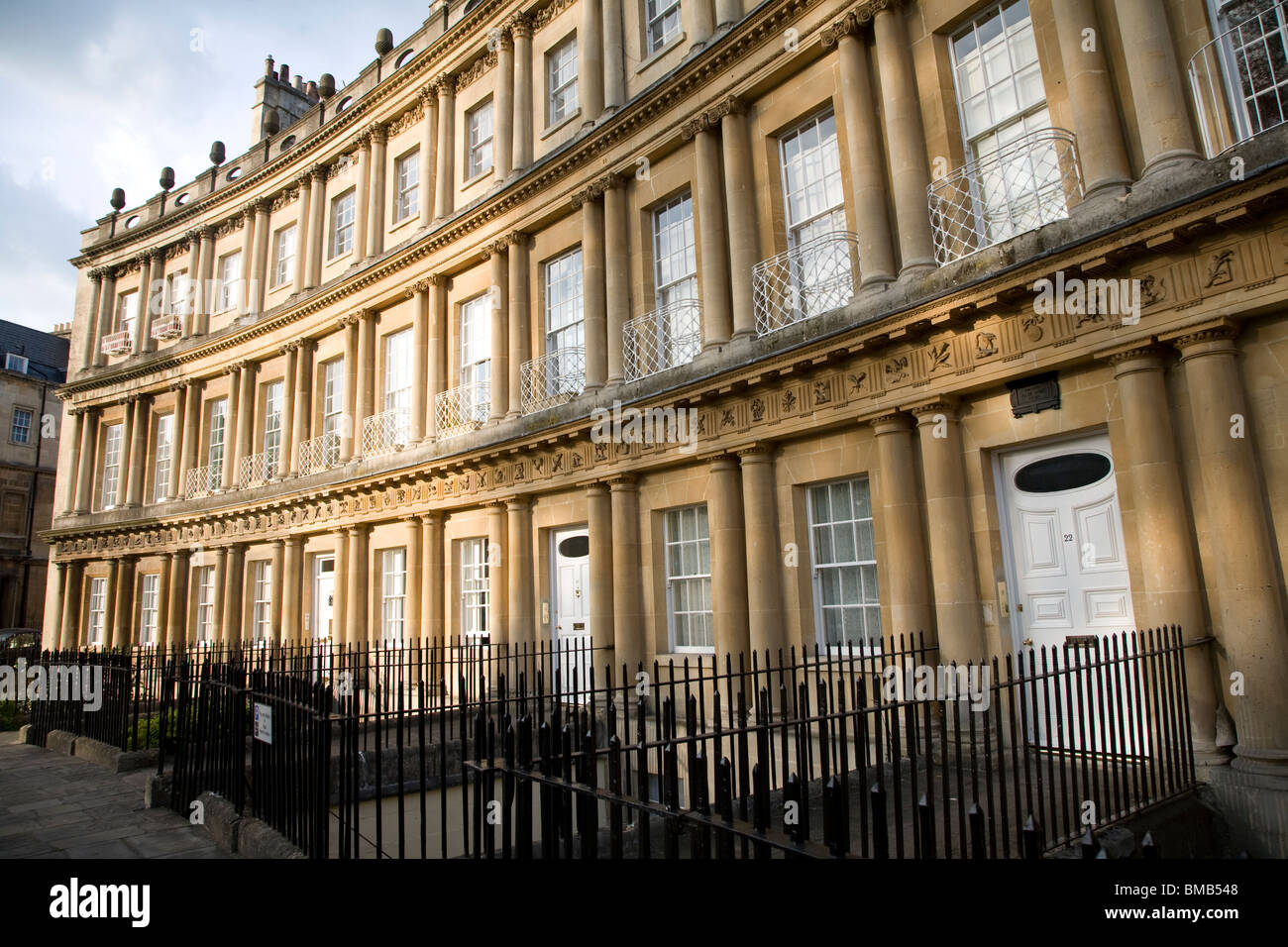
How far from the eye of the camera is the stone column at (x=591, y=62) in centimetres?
1411

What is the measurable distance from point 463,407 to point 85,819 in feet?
33.6

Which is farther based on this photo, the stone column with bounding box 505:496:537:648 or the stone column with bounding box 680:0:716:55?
the stone column with bounding box 505:496:537:648

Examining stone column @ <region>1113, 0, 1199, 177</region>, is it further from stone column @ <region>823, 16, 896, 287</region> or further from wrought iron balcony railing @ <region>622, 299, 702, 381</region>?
wrought iron balcony railing @ <region>622, 299, 702, 381</region>

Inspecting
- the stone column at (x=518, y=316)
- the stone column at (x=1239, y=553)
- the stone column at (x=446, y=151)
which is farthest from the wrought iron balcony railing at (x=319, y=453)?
the stone column at (x=1239, y=553)

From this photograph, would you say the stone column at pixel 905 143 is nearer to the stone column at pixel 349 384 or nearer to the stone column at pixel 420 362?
the stone column at pixel 420 362

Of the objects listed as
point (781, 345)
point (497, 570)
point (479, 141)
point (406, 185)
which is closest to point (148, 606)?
point (406, 185)

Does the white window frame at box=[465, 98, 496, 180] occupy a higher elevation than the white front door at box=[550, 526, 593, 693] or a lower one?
higher

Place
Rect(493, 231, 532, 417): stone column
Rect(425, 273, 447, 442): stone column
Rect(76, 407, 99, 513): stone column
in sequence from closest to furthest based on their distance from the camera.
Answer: Rect(493, 231, 532, 417): stone column, Rect(425, 273, 447, 442): stone column, Rect(76, 407, 99, 513): stone column

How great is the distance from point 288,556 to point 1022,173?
18.3m

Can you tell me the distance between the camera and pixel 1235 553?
642 centimetres

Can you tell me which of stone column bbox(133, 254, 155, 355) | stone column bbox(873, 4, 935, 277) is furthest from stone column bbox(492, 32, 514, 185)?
stone column bbox(133, 254, 155, 355)

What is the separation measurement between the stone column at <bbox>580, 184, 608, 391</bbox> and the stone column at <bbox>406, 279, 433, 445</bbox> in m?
4.93

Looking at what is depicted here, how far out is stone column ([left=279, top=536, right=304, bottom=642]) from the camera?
19.2 meters
